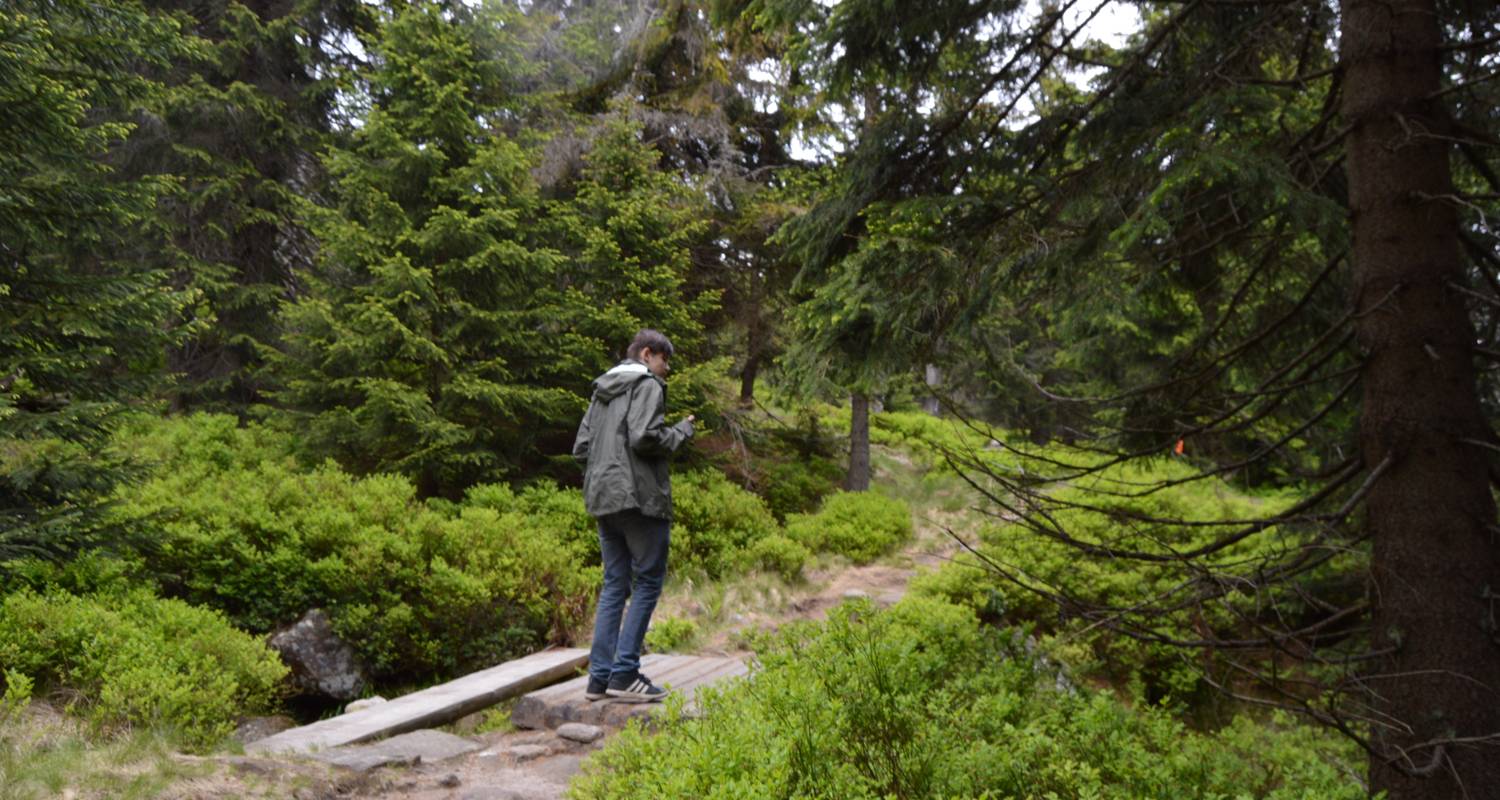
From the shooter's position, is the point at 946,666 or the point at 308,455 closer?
the point at 946,666

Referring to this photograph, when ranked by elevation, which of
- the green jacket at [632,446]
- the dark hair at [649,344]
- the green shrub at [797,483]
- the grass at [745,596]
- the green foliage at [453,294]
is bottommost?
the grass at [745,596]

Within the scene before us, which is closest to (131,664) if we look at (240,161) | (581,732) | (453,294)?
(581,732)

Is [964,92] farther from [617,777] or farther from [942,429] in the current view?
[942,429]

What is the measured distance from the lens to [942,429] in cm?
2092

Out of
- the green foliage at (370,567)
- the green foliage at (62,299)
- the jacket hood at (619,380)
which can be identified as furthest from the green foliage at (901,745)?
the green foliage at (62,299)

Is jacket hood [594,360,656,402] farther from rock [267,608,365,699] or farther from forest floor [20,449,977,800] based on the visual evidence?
rock [267,608,365,699]

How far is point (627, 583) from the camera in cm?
543

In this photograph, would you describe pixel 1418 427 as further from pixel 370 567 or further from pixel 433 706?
pixel 370 567

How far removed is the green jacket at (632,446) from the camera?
5.14 meters

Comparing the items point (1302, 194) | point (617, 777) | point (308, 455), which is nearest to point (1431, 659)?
point (1302, 194)

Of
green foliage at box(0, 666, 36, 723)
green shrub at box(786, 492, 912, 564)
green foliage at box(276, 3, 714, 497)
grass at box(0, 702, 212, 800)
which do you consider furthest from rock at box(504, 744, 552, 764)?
green shrub at box(786, 492, 912, 564)

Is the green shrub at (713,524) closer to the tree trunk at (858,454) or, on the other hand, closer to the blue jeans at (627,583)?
the tree trunk at (858,454)

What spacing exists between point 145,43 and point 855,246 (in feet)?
21.3

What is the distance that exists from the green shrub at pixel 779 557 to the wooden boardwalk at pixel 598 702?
3.35 metres
